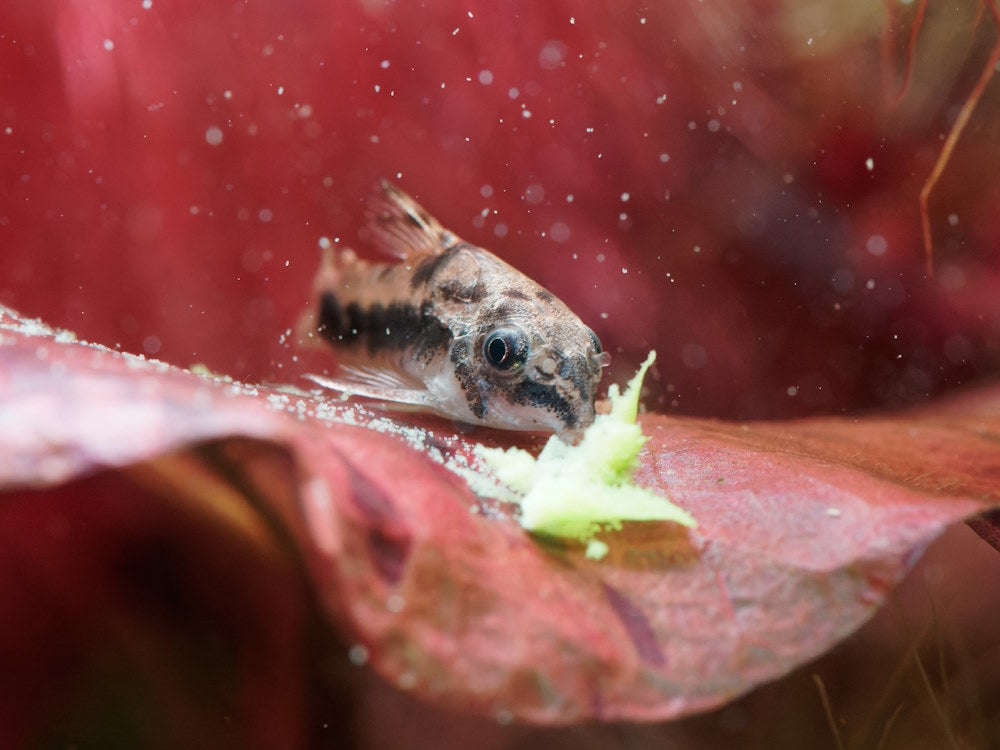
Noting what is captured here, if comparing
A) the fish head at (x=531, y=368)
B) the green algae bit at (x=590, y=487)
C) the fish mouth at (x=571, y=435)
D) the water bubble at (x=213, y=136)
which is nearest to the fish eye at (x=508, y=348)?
the fish head at (x=531, y=368)

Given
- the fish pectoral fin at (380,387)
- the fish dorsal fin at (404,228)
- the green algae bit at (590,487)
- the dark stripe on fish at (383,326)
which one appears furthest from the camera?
the fish dorsal fin at (404,228)

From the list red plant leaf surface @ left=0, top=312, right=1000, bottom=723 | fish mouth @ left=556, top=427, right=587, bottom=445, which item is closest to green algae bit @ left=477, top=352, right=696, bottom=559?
red plant leaf surface @ left=0, top=312, right=1000, bottom=723

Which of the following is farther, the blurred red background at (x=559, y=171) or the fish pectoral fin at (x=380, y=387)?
the blurred red background at (x=559, y=171)

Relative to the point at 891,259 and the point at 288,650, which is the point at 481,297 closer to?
the point at 288,650

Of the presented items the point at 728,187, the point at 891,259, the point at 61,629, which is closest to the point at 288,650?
the point at 61,629

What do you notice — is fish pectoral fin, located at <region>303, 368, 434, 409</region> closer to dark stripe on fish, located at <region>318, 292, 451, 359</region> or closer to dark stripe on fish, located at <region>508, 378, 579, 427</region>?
dark stripe on fish, located at <region>318, 292, 451, 359</region>

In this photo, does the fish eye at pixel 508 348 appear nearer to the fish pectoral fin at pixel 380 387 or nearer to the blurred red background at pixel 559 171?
the fish pectoral fin at pixel 380 387

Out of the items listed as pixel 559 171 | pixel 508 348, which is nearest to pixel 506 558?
pixel 508 348
